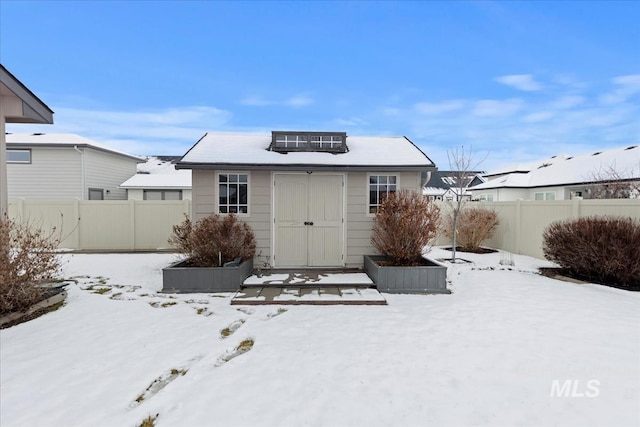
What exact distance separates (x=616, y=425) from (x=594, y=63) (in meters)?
15.8

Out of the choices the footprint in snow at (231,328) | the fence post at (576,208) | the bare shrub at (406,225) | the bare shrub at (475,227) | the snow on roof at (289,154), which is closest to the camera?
the footprint in snow at (231,328)

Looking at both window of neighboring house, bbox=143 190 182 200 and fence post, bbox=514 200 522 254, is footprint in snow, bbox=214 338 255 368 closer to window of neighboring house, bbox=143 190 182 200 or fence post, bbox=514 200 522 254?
fence post, bbox=514 200 522 254

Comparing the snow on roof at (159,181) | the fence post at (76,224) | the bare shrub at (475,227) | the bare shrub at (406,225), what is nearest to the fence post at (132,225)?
the fence post at (76,224)

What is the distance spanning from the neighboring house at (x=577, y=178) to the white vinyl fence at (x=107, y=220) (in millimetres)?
15110

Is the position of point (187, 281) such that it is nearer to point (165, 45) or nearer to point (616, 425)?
point (616, 425)

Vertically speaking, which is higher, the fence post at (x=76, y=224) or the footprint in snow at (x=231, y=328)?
the fence post at (x=76, y=224)

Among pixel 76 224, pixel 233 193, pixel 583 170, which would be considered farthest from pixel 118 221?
pixel 583 170

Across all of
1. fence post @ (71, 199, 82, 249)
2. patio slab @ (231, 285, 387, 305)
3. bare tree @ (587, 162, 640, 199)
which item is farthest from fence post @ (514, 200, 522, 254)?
fence post @ (71, 199, 82, 249)

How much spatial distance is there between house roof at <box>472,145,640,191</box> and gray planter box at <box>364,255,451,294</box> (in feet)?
42.9

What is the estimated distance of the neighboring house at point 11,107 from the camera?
5.08 meters

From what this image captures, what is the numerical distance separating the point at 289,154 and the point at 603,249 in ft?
22.3

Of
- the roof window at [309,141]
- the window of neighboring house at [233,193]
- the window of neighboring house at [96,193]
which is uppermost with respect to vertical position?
the roof window at [309,141]

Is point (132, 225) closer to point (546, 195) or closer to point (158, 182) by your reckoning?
point (158, 182)

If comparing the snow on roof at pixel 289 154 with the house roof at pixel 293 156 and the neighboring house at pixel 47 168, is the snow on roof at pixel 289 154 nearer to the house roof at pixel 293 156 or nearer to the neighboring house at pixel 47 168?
the house roof at pixel 293 156
